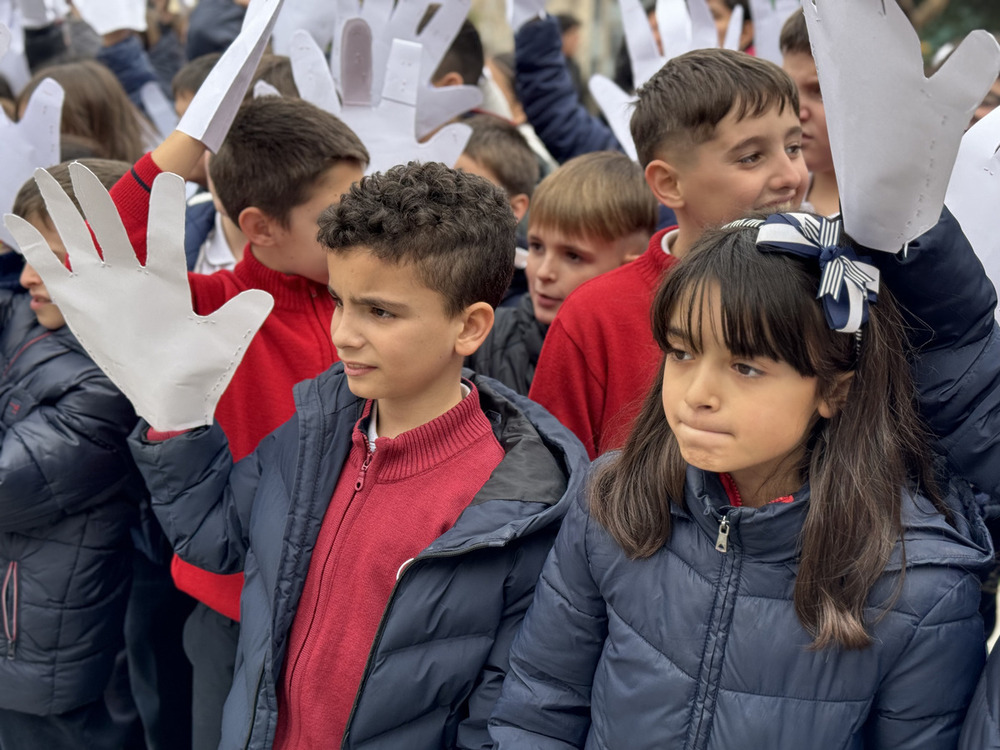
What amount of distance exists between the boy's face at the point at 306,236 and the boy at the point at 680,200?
0.55 metres

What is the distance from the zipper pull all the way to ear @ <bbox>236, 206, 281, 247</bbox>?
4.16 feet

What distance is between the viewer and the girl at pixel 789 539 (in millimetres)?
1336

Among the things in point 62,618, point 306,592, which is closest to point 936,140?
point 306,592

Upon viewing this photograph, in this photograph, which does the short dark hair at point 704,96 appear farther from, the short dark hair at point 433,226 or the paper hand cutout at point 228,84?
the paper hand cutout at point 228,84

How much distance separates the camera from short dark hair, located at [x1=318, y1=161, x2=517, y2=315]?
1691mm

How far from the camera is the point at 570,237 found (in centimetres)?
260

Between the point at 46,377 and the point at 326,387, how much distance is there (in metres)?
0.77

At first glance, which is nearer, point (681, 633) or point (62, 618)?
point (681, 633)

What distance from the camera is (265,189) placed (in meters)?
2.23

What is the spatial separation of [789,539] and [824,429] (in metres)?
0.17

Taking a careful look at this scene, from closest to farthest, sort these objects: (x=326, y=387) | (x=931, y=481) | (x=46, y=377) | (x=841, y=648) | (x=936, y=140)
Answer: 1. (x=936, y=140)
2. (x=841, y=648)
3. (x=931, y=481)
4. (x=326, y=387)
5. (x=46, y=377)

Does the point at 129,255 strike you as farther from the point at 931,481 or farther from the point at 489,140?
the point at 489,140

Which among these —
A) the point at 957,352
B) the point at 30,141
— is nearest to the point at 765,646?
the point at 957,352

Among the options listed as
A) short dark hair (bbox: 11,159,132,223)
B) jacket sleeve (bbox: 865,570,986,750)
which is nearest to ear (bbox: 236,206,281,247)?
short dark hair (bbox: 11,159,132,223)
